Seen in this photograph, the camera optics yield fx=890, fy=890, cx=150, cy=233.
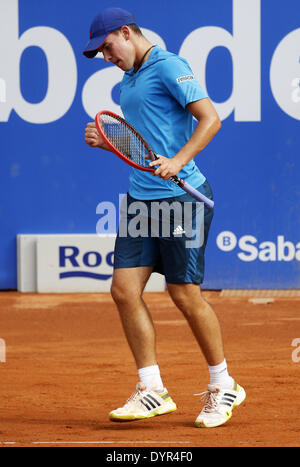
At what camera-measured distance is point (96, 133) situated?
3809 millimetres

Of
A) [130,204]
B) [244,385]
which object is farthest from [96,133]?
[244,385]

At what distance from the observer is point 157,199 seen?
3.79m

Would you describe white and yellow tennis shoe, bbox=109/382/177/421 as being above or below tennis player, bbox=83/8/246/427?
below

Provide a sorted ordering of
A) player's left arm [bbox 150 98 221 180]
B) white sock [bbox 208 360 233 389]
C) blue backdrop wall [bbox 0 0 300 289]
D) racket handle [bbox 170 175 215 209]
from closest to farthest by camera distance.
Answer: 1. player's left arm [bbox 150 98 221 180]
2. racket handle [bbox 170 175 215 209]
3. white sock [bbox 208 360 233 389]
4. blue backdrop wall [bbox 0 0 300 289]

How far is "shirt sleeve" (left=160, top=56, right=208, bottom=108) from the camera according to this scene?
363 cm

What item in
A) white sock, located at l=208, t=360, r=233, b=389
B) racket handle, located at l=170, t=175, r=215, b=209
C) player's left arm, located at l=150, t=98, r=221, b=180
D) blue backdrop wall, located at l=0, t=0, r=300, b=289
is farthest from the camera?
blue backdrop wall, located at l=0, t=0, r=300, b=289

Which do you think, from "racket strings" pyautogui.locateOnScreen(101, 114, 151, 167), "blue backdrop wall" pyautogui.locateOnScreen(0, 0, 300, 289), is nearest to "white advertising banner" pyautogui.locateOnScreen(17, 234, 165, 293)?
"blue backdrop wall" pyautogui.locateOnScreen(0, 0, 300, 289)

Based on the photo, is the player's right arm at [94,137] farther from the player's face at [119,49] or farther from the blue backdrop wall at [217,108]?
the blue backdrop wall at [217,108]

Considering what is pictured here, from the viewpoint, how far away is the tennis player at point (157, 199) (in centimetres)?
372

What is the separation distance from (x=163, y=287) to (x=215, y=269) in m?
0.53

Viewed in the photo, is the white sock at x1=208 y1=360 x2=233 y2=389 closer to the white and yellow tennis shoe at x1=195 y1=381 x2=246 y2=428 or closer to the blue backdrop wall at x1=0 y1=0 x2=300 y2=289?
the white and yellow tennis shoe at x1=195 y1=381 x2=246 y2=428

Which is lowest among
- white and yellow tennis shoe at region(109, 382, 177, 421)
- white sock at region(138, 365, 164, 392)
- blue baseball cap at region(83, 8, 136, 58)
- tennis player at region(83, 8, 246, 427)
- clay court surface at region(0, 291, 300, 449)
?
clay court surface at region(0, 291, 300, 449)

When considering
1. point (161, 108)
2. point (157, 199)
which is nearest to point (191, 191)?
point (157, 199)

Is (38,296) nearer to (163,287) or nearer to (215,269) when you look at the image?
(163,287)
